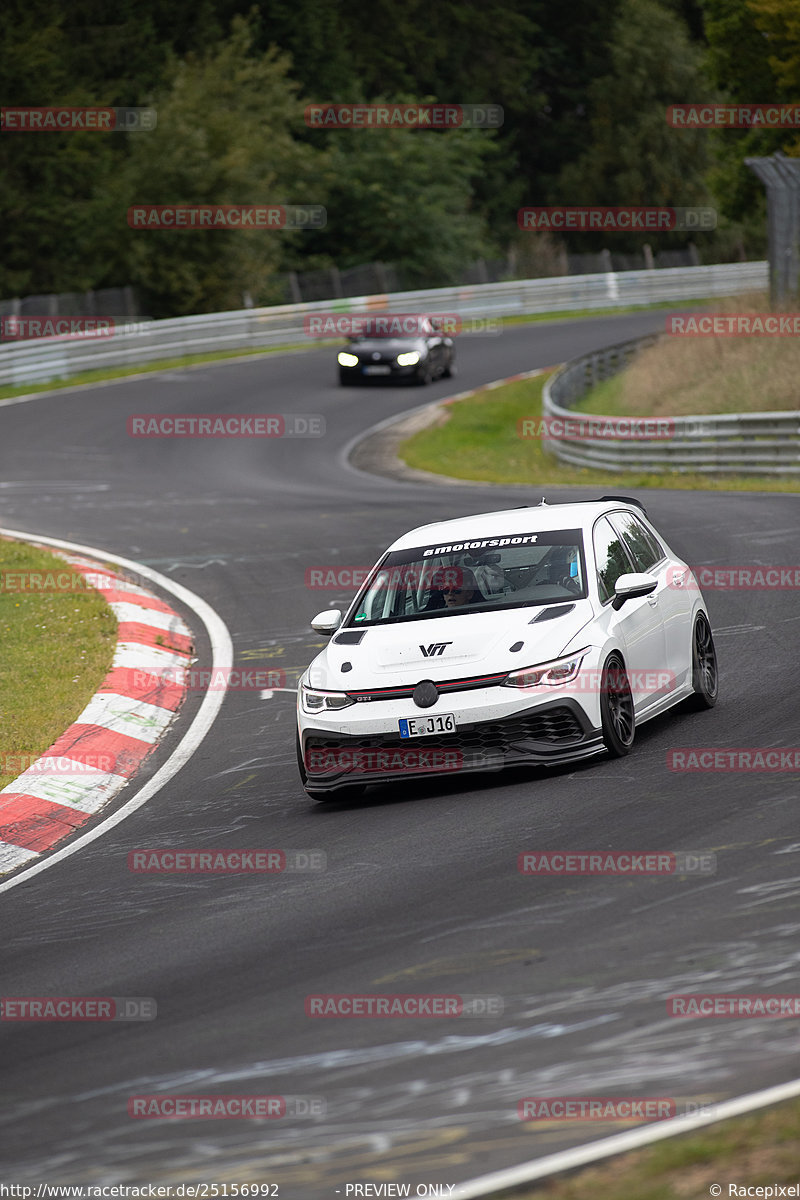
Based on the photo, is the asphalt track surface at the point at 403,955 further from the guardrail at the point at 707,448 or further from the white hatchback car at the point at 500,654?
the guardrail at the point at 707,448

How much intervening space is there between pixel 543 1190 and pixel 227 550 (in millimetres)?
15674

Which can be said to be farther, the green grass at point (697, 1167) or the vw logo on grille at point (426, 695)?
the vw logo on grille at point (426, 695)

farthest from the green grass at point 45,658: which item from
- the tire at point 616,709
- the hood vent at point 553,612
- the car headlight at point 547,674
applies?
the tire at point 616,709

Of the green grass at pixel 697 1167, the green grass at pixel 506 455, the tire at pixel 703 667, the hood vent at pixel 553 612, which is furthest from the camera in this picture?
the green grass at pixel 506 455

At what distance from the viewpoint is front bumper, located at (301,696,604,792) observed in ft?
29.7

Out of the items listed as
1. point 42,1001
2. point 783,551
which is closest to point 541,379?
Result: point 783,551

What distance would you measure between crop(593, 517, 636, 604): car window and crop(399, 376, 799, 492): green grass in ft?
42.8

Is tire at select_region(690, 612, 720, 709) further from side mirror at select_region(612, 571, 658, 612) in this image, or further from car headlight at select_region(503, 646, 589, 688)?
car headlight at select_region(503, 646, 589, 688)

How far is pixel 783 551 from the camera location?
1644 cm

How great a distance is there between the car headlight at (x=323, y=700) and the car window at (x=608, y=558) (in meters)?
1.75

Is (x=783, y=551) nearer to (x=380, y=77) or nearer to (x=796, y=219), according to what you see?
(x=796, y=219)

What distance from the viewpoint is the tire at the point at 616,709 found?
929 centimetres

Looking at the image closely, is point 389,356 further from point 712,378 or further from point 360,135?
point 360,135

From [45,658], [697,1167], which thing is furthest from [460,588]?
[697,1167]
